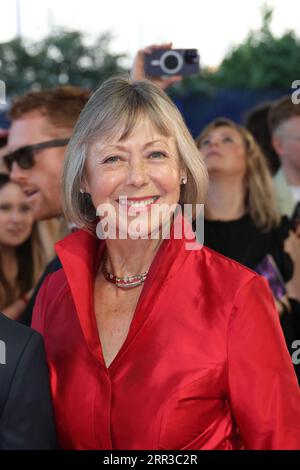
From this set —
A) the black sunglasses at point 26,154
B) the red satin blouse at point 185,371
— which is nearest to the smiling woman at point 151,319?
the red satin blouse at point 185,371

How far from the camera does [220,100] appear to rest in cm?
363

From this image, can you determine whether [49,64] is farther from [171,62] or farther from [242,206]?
[171,62]

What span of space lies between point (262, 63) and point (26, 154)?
8.24 feet

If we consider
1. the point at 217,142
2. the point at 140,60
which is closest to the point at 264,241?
the point at 217,142

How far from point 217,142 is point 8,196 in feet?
3.41

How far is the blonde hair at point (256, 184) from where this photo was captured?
3.39 meters

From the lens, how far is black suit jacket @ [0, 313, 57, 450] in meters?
1.52

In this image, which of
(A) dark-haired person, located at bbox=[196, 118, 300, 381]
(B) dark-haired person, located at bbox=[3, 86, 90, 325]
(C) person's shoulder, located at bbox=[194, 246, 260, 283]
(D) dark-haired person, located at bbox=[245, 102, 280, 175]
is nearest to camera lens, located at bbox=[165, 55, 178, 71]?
(B) dark-haired person, located at bbox=[3, 86, 90, 325]

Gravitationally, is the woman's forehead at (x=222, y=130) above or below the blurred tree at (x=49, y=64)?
below

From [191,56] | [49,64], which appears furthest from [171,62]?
[49,64]

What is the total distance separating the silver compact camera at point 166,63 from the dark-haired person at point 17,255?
1.00 metres

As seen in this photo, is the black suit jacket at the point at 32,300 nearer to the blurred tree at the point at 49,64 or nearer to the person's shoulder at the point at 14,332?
the person's shoulder at the point at 14,332

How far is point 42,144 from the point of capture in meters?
3.14
